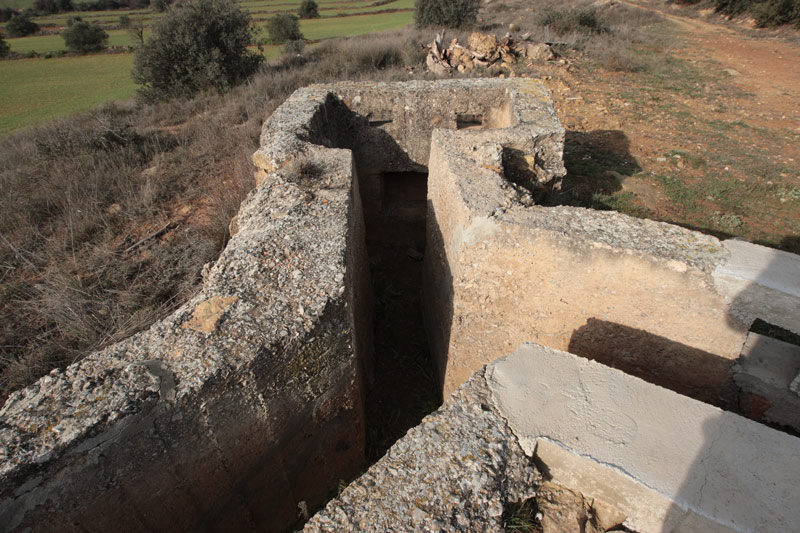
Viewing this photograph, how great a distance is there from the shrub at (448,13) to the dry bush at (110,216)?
8.85m

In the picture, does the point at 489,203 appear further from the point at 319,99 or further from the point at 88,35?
the point at 88,35

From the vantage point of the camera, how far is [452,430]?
2.20 meters

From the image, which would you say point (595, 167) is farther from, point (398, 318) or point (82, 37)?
point (82, 37)

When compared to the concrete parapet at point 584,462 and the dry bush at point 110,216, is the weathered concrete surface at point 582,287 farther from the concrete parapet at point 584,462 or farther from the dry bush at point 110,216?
the dry bush at point 110,216

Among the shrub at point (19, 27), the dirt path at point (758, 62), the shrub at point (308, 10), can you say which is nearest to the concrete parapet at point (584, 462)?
the dirt path at point (758, 62)

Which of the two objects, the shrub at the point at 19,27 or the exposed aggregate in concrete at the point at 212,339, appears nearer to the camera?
the exposed aggregate in concrete at the point at 212,339

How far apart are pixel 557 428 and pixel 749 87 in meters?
13.3

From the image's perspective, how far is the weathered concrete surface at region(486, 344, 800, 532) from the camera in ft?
6.10

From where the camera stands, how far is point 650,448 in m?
2.04

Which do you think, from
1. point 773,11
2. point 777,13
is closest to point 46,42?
point 773,11

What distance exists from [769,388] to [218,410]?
3419mm

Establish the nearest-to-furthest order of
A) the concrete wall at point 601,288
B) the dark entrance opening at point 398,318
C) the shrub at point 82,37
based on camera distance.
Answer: the concrete wall at point 601,288 → the dark entrance opening at point 398,318 → the shrub at point 82,37

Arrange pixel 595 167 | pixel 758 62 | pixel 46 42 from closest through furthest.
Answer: pixel 595 167
pixel 758 62
pixel 46 42

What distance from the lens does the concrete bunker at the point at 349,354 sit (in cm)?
197
